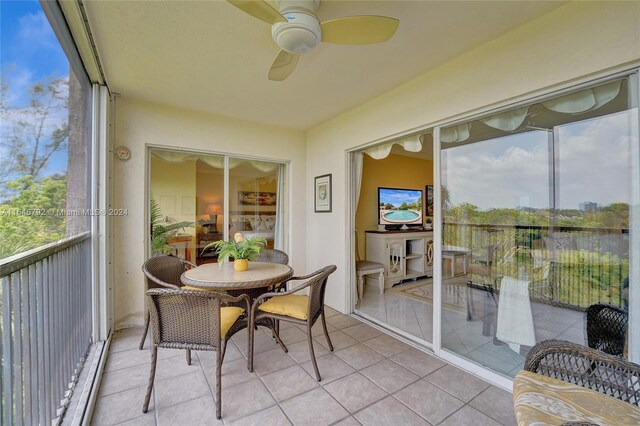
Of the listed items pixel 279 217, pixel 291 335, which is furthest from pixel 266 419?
pixel 279 217

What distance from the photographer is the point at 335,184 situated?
11.9ft

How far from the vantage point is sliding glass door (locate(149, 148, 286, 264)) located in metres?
3.39

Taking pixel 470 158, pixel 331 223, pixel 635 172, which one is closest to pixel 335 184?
pixel 331 223

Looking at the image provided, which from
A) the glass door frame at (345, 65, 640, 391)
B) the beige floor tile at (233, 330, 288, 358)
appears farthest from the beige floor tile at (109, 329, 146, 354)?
the glass door frame at (345, 65, 640, 391)

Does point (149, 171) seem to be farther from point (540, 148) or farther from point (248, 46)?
point (540, 148)

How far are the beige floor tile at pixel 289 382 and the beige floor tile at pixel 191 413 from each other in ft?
1.24

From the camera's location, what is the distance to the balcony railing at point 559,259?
1618mm

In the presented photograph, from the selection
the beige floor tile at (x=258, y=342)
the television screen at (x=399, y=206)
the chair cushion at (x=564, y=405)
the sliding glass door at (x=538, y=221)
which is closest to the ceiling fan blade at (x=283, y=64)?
the sliding glass door at (x=538, y=221)

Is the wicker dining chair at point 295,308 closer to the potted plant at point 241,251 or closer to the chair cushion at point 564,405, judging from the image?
the potted plant at point 241,251

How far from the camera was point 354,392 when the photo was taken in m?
1.95

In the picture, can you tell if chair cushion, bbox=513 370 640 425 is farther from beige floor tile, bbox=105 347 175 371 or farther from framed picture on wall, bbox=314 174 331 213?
framed picture on wall, bbox=314 174 331 213

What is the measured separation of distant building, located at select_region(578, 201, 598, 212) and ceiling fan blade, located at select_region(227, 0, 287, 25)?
2.10 metres

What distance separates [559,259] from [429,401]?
4.30 ft

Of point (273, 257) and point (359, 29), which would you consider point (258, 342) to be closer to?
point (273, 257)
